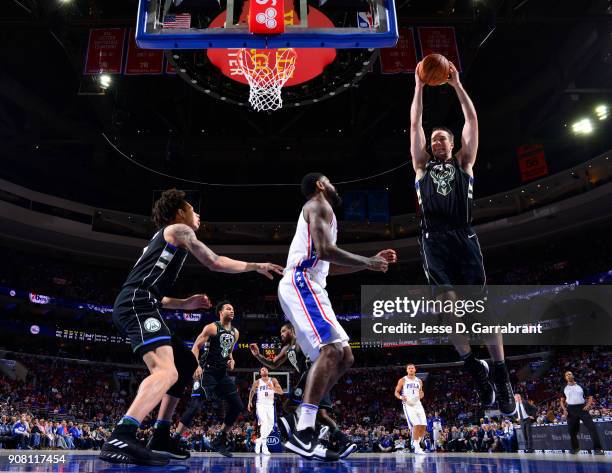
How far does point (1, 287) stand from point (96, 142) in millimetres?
10174

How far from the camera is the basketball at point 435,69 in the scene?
14.6 feet

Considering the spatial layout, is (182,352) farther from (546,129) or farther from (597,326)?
(597,326)

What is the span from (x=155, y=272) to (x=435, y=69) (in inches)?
113

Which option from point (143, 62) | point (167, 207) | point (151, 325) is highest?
point (143, 62)

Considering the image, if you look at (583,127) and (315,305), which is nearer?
(315,305)

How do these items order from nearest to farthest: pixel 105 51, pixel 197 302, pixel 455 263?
pixel 455 263, pixel 197 302, pixel 105 51

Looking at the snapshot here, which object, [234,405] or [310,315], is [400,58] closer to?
[234,405]

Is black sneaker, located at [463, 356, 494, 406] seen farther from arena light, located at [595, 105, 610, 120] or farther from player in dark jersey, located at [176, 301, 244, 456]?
arena light, located at [595, 105, 610, 120]

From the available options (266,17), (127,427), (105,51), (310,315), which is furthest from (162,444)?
(105,51)

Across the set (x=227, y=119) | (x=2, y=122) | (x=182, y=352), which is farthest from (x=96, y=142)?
(x=182, y=352)

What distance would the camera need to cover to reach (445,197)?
4406 mm

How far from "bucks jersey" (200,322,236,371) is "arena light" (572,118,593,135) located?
19.0 meters

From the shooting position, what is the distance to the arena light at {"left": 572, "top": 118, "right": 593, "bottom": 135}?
21.8 meters

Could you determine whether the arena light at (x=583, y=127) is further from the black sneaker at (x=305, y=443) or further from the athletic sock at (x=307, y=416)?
the black sneaker at (x=305, y=443)
